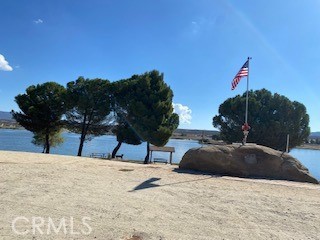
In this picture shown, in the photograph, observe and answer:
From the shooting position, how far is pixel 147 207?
21.1ft

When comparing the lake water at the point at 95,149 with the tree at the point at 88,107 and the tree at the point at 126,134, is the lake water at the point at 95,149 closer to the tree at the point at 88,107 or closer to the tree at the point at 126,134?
the tree at the point at 88,107

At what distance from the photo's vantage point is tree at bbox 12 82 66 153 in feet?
106

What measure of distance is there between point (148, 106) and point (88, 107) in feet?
→ 19.9

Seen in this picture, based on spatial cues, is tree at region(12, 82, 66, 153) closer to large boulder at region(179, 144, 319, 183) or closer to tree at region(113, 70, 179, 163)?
tree at region(113, 70, 179, 163)

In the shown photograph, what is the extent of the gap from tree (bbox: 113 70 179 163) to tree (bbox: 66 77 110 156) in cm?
140

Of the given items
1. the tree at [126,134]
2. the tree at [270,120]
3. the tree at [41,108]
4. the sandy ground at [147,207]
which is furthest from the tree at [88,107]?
the sandy ground at [147,207]

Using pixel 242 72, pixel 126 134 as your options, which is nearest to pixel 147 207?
pixel 242 72

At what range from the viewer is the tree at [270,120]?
3344cm

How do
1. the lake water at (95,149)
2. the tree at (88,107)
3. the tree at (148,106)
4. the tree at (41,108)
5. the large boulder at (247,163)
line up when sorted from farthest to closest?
1. the lake water at (95,149)
2. the tree at (41,108)
3. the tree at (88,107)
4. the tree at (148,106)
5. the large boulder at (247,163)

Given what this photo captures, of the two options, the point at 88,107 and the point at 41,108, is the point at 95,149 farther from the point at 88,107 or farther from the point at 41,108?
the point at 88,107

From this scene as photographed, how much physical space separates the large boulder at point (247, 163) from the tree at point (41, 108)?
74.1 ft

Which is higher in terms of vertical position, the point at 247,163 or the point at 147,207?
the point at 247,163

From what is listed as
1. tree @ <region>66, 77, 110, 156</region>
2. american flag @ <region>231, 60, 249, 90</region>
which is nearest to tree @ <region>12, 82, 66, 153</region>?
tree @ <region>66, 77, 110, 156</region>

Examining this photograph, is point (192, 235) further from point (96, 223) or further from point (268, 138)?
point (268, 138)
